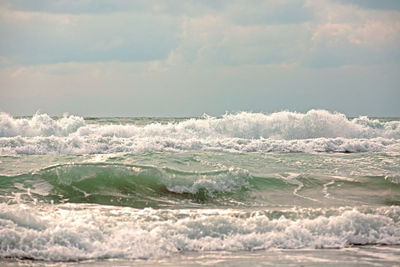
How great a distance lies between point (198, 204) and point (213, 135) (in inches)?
533

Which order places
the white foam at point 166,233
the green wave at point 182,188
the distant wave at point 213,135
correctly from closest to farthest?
the white foam at point 166,233
the green wave at point 182,188
the distant wave at point 213,135

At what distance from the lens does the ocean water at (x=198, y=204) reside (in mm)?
7320

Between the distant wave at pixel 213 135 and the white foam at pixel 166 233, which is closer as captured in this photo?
the white foam at pixel 166 233

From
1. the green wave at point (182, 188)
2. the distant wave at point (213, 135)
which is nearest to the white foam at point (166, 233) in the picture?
the green wave at point (182, 188)

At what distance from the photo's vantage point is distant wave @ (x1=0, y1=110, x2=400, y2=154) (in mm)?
18922

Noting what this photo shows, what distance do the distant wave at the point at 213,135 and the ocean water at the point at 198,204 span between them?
100 millimetres

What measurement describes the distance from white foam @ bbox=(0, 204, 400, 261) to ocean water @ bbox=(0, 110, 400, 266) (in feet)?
0.05

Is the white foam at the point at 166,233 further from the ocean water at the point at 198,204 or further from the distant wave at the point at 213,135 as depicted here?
the distant wave at the point at 213,135

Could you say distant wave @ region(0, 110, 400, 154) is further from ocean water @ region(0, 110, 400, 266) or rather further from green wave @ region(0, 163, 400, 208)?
green wave @ region(0, 163, 400, 208)

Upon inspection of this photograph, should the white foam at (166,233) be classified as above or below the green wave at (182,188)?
below

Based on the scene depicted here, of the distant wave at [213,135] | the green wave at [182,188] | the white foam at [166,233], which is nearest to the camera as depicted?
the white foam at [166,233]

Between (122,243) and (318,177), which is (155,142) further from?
(122,243)

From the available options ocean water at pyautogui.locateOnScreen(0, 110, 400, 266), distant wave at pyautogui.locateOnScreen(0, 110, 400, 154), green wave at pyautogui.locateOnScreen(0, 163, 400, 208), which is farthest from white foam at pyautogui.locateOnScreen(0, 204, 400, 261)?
distant wave at pyautogui.locateOnScreen(0, 110, 400, 154)

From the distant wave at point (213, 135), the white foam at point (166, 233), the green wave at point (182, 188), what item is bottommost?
the white foam at point (166, 233)
